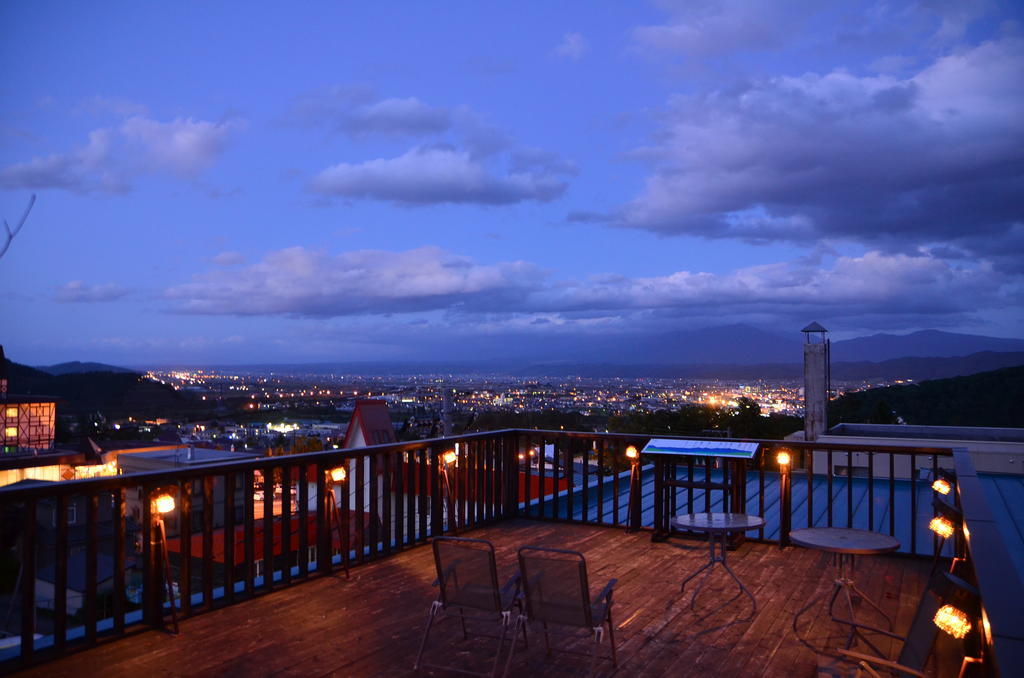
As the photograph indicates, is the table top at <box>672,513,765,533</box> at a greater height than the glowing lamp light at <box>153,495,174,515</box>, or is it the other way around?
the glowing lamp light at <box>153,495,174,515</box>

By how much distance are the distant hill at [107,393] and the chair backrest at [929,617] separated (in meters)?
16.2

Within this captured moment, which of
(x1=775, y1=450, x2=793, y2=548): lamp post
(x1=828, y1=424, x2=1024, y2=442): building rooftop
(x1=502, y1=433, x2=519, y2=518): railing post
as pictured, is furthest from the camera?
(x1=828, y1=424, x2=1024, y2=442): building rooftop

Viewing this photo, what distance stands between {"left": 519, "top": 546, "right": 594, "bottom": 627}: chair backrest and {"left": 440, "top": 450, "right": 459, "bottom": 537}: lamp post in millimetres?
3002

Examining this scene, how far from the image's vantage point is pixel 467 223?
3462 cm

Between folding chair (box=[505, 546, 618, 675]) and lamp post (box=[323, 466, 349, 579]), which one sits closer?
folding chair (box=[505, 546, 618, 675])

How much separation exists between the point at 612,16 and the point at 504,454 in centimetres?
1076

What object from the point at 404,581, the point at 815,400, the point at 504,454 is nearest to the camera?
the point at 404,581

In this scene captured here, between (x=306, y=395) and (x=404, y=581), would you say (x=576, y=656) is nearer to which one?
(x=404, y=581)

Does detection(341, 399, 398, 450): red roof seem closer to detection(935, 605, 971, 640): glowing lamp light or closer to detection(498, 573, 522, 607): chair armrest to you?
detection(498, 573, 522, 607): chair armrest

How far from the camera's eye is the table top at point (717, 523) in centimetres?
497

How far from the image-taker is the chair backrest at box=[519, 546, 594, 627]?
333cm

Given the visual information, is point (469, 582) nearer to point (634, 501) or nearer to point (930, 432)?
point (634, 501)

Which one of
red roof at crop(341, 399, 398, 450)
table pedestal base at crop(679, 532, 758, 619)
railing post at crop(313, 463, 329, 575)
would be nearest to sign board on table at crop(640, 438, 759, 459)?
table pedestal base at crop(679, 532, 758, 619)

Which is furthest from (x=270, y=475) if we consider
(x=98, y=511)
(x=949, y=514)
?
(x=949, y=514)
